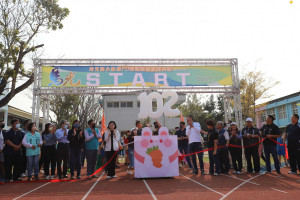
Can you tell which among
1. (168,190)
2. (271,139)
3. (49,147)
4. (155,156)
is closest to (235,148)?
(271,139)

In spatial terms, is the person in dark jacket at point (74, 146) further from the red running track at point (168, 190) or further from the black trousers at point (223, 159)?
the black trousers at point (223, 159)

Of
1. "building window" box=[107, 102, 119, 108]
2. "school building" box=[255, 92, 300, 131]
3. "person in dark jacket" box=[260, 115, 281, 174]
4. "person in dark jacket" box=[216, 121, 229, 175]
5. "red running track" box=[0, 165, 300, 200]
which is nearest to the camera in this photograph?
"red running track" box=[0, 165, 300, 200]

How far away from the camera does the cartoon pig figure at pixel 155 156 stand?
7.64 meters

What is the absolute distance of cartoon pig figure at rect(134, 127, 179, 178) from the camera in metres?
7.64

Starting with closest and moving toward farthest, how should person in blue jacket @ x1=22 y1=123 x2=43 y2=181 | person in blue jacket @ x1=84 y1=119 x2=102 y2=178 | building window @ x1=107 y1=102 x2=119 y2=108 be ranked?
1. person in blue jacket @ x1=22 y1=123 x2=43 y2=181
2. person in blue jacket @ x1=84 y1=119 x2=102 y2=178
3. building window @ x1=107 y1=102 x2=119 y2=108

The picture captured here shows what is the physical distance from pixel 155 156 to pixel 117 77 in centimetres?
595

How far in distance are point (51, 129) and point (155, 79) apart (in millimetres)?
6070

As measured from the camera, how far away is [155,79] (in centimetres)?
1263

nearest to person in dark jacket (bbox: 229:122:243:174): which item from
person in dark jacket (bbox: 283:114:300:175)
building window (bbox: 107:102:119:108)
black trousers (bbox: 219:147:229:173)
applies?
black trousers (bbox: 219:147:229:173)

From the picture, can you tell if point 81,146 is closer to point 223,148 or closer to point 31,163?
point 31,163

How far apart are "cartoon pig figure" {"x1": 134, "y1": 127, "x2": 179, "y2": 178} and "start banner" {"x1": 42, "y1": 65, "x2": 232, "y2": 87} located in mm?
5102

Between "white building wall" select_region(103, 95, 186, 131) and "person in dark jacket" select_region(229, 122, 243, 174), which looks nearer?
"person in dark jacket" select_region(229, 122, 243, 174)

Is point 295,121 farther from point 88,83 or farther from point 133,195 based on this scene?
point 88,83

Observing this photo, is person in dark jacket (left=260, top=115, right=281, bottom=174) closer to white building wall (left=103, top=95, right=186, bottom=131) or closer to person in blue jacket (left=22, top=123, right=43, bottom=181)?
person in blue jacket (left=22, top=123, right=43, bottom=181)
